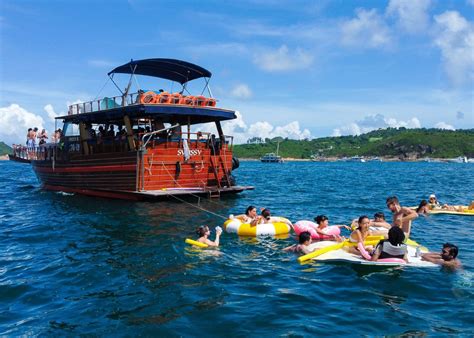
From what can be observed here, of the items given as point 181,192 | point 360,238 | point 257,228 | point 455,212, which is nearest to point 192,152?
point 181,192

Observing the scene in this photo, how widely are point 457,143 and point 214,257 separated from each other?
18278 cm

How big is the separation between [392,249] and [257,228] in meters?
5.12

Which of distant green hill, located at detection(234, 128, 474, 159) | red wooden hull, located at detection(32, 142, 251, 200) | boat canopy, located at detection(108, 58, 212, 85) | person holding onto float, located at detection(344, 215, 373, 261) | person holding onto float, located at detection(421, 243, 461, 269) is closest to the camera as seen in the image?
person holding onto float, located at detection(421, 243, 461, 269)

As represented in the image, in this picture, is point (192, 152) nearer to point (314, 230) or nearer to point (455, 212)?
point (314, 230)

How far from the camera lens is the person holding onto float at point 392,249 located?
1002 cm

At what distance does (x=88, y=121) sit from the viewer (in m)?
27.0

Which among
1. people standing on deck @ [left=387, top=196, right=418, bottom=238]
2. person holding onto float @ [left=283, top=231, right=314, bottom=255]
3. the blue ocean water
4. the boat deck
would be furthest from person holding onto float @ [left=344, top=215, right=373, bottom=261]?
the boat deck

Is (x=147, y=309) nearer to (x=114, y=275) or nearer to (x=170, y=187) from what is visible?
(x=114, y=275)

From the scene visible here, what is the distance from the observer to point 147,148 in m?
22.1

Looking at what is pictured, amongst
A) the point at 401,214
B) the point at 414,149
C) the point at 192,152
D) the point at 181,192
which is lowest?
the point at 181,192

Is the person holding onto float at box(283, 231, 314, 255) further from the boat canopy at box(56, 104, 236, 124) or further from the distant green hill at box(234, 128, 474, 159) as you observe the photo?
the distant green hill at box(234, 128, 474, 159)

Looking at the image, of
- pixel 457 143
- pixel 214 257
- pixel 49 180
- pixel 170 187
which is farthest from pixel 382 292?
pixel 457 143

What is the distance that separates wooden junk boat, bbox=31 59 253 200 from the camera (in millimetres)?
22266

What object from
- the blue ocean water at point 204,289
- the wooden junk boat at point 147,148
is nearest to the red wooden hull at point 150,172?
the wooden junk boat at point 147,148
